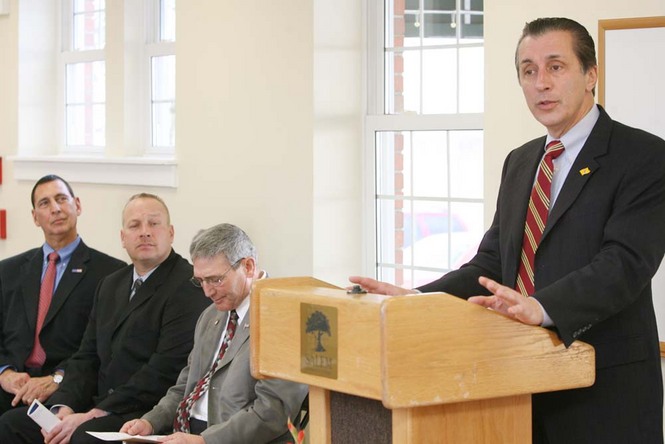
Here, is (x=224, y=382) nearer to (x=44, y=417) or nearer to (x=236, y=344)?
(x=236, y=344)

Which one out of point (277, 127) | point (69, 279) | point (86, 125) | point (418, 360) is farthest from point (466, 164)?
point (86, 125)

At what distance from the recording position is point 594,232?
1.91 metres

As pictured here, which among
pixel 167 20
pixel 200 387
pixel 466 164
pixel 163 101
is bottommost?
pixel 200 387

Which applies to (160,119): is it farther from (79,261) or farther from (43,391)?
(43,391)

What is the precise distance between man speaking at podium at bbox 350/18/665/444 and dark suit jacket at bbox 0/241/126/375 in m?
3.05

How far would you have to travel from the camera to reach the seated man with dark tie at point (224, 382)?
10.4 feet

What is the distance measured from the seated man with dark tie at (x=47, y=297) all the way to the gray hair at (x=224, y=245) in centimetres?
141

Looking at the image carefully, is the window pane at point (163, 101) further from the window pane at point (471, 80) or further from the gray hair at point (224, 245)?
the gray hair at point (224, 245)

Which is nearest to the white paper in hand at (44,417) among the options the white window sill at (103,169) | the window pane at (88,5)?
the white window sill at (103,169)

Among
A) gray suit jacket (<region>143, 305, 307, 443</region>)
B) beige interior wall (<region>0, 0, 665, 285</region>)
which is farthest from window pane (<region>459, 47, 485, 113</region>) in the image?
gray suit jacket (<region>143, 305, 307, 443</region>)

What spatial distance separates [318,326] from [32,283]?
337 centimetres

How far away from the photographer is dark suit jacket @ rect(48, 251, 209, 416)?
396 cm

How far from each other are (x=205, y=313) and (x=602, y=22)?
65.4 inches

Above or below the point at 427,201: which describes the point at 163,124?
above
